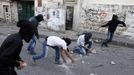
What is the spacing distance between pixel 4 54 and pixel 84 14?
14722mm

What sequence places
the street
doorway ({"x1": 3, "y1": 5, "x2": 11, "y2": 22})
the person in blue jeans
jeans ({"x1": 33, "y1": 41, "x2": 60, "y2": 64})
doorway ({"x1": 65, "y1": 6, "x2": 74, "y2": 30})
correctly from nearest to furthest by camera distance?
the person in blue jeans < the street < jeans ({"x1": 33, "y1": 41, "x2": 60, "y2": 64}) < doorway ({"x1": 65, "y1": 6, "x2": 74, "y2": 30}) < doorway ({"x1": 3, "y1": 5, "x2": 11, "y2": 22})

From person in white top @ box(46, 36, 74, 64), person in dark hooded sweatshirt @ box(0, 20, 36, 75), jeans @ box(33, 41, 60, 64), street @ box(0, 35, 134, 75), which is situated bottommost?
street @ box(0, 35, 134, 75)

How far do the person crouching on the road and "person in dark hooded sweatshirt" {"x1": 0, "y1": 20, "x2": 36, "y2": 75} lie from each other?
6.03m

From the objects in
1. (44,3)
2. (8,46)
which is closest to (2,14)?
(44,3)

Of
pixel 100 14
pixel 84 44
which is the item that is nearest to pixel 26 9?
pixel 100 14

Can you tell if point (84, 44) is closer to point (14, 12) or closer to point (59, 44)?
point (59, 44)

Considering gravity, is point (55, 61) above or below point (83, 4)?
below

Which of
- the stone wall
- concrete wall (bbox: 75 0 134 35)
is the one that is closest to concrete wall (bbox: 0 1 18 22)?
concrete wall (bbox: 75 0 134 35)

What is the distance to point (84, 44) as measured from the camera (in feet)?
36.2

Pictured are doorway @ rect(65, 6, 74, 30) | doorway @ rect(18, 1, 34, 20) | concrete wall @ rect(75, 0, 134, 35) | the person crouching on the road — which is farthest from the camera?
doorway @ rect(18, 1, 34, 20)

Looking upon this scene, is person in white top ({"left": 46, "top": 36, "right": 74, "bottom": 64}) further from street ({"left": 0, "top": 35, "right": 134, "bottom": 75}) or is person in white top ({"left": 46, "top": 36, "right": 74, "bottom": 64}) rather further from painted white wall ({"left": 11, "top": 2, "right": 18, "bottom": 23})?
painted white wall ({"left": 11, "top": 2, "right": 18, "bottom": 23})

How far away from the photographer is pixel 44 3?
20578 mm

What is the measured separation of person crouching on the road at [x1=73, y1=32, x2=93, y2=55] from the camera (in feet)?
34.1

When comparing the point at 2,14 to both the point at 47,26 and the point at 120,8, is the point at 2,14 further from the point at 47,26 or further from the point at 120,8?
the point at 120,8
